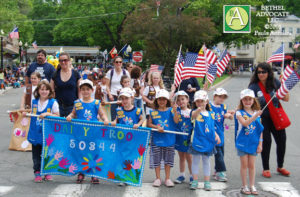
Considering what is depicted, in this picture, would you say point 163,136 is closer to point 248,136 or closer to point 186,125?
point 186,125

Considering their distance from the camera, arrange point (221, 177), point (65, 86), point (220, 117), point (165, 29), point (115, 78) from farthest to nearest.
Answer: point (165, 29) < point (115, 78) < point (65, 86) < point (221, 177) < point (220, 117)

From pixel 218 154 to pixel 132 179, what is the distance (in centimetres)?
141

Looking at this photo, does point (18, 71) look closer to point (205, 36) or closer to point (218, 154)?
point (205, 36)

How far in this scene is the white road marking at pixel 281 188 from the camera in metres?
5.76

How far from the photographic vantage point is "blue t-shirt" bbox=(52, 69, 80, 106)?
7.34 m

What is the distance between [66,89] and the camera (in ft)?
24.1

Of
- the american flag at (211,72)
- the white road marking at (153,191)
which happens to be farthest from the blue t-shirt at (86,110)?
the american flag at (211,72)

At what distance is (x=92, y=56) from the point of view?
9244 cm

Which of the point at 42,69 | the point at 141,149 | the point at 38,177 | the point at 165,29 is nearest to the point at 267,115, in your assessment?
the point at 141,149

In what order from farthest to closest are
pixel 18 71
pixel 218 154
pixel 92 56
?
pixel 92 56
pixel 18 71
pixel 218 154

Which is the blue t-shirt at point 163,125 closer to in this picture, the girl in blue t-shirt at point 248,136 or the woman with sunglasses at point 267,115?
the girl in blue t-shirt at point 248,136

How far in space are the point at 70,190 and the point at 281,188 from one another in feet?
9.81

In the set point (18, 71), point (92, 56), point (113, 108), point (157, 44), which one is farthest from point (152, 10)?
point (92, 56)

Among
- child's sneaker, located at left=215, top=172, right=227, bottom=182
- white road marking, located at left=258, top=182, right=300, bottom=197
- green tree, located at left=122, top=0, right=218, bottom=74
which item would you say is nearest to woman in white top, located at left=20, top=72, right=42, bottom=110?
child's sneaker, located at left=215, top=172, right=227, bottom=182
